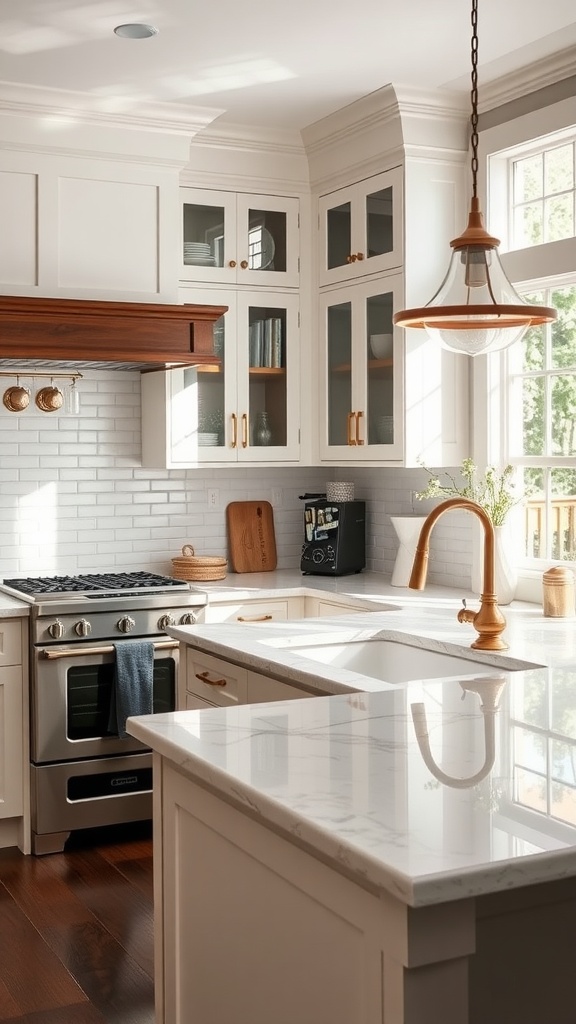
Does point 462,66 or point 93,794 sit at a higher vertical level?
point 462,66

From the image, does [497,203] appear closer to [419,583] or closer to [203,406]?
[203,406]

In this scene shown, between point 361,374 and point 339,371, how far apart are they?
0.20 metres

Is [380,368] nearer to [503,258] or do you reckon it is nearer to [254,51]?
[503,258]

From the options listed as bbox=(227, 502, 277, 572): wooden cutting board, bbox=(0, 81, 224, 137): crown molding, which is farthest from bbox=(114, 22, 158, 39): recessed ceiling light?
bbox=(227, 502, 277, 572): wooden cutting board

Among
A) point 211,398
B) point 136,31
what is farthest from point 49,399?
point 136,31

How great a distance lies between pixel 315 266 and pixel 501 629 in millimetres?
2463

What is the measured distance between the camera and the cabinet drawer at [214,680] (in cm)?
315

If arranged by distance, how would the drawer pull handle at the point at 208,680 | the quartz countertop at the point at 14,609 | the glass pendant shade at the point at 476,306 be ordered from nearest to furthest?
1. the glass pendant shade at the point at 476,306
2. the drawer pull handle at the point at 208,680
3. the quartz countertop at the point at 14,609

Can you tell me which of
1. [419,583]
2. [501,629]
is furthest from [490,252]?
[501,629]

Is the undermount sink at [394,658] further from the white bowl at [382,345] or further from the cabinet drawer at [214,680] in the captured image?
the white bowl at [382,345]

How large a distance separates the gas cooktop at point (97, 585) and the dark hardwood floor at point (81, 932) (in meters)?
0.98

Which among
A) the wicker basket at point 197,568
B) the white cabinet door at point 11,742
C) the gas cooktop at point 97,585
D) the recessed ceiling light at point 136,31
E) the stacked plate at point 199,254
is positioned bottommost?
the white cabinet door at point 11,742

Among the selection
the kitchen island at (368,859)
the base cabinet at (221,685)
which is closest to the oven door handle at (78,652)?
the base cabinet at (221,685)

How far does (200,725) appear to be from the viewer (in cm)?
208
